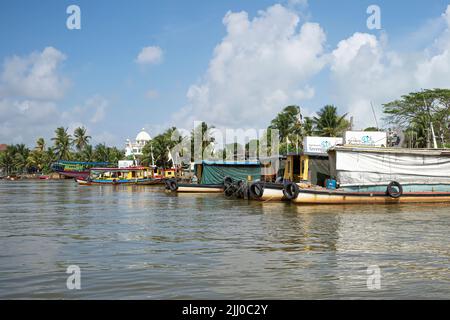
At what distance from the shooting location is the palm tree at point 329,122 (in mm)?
45062

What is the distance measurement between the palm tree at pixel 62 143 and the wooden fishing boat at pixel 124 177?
3566 cm

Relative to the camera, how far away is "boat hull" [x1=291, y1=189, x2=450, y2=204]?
21031 millimetres

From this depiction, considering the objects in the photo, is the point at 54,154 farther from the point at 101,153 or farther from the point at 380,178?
the point at 380,178

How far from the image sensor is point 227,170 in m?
34.6

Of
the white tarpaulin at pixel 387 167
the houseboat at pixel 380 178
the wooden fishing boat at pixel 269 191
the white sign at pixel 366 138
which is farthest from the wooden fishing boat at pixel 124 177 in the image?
the white tarpaulin at pixel 387 167

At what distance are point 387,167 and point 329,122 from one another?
2346cm

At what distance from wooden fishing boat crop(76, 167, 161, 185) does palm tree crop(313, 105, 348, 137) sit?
731 inches

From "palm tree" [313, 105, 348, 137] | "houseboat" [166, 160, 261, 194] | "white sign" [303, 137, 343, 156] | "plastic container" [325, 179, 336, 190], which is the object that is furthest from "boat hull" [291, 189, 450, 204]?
"palm tree" [313, 105, 348, 137]

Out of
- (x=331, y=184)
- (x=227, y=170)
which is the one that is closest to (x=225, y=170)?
(x=227, y=170)

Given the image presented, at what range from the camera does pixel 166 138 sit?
210ft

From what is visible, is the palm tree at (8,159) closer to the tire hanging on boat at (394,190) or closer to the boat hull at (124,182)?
the boat hull at (124,182)

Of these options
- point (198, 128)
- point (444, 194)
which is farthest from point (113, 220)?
point (198, 128)
